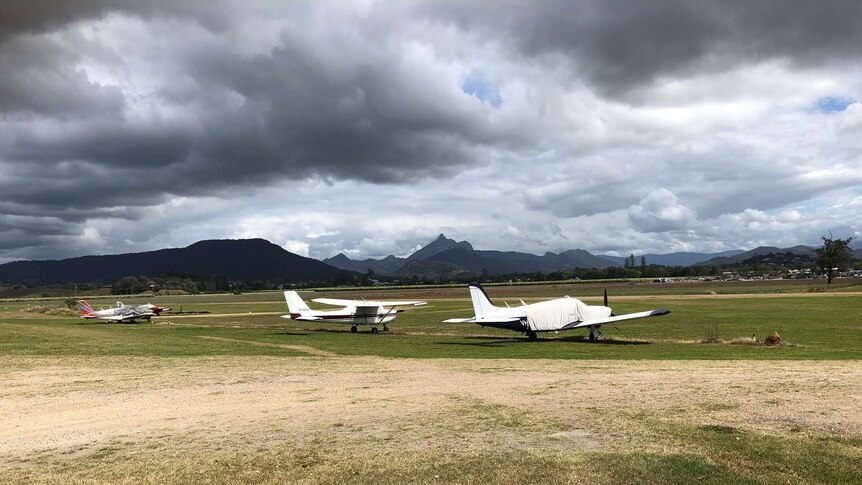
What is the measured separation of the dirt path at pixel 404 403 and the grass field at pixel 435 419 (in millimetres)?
53

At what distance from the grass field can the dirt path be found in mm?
53

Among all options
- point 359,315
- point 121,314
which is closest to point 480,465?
point 359,315

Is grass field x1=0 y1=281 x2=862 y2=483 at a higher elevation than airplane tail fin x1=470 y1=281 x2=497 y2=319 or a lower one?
lower

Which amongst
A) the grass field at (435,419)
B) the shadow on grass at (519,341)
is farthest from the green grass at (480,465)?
the shadow on grass at (519,341)

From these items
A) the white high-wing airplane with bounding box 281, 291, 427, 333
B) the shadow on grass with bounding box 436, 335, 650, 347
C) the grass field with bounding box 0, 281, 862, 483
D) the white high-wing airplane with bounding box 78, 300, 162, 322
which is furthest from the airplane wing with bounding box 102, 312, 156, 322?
the shadow on grass with bounding box 436, 335, 650, 347

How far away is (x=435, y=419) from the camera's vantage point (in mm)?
9727

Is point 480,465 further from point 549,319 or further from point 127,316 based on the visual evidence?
point 127,316

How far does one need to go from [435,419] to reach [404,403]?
1623 mm

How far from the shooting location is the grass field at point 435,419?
688 cm

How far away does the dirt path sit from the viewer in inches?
337

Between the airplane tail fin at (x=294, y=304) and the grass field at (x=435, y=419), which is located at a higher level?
the airplane tail fin at (x=294, y=304)

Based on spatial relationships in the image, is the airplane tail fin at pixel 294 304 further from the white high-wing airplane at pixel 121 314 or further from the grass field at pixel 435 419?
the white high-wing airplane at pixel 121 314

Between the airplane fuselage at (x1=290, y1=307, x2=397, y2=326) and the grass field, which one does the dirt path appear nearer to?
the grass field

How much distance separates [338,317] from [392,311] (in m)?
3.73
